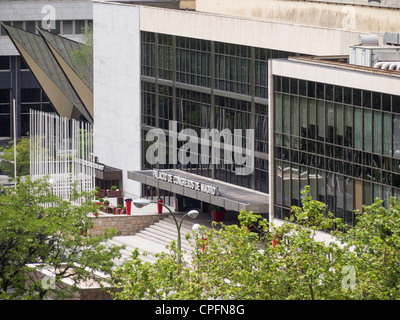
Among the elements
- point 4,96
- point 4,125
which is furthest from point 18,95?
Answer: point 4,125

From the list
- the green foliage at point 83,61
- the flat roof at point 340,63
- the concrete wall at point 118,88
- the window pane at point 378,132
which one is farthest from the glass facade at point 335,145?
the green foliage at point 83,61

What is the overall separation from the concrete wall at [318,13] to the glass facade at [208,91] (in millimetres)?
5895

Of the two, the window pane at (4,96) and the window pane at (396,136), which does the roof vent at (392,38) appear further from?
the window pane at (4,96)

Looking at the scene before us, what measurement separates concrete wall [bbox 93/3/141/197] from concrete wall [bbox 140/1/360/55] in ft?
11.0

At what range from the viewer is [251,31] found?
6919cm

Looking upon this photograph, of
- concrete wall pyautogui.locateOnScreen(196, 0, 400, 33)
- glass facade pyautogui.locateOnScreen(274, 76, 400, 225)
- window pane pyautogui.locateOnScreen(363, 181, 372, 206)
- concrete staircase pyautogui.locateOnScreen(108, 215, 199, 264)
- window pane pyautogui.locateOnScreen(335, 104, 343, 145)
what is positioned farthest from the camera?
concrete staircase pyautogui.locateOnScreen(108, 215, 199, 264)

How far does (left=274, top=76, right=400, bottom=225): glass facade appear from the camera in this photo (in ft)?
168

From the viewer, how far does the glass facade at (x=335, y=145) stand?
51281mm

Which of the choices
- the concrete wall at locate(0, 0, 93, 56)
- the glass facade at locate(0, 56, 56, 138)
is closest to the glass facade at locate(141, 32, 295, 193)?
the concrete wall at locate(0, 0, 93, 56)

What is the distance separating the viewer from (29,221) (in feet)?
157

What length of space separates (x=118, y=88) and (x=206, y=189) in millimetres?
20885

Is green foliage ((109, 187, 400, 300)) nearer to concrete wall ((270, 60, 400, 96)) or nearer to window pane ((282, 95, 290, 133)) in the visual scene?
concrete wall ((270, 60, 400, 96))
